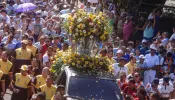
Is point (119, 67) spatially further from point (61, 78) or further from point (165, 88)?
point (61, 78)

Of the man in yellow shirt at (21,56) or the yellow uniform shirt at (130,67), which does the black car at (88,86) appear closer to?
the yellow uniform shirt at (130,67)

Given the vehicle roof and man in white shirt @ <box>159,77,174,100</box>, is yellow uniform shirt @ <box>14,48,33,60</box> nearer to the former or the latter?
the vehicle roof

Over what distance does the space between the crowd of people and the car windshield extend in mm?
393

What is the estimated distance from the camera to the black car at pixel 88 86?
45.8 ft

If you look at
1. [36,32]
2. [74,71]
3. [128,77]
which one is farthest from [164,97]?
[36,32]

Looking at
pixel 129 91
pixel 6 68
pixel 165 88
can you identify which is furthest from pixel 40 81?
pixel 165 88

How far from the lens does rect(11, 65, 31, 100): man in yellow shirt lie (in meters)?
16.3

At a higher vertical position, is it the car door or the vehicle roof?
the vehicle roof

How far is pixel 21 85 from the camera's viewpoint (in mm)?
16375

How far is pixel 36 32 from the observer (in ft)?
74.6

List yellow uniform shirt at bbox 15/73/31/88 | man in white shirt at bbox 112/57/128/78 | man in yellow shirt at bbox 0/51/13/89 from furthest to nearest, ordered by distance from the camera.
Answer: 1. man in white shirt at bbox 112/57/128/78
2. man in yellow shirt at bbox 0/51/13/89
3. yellow uniform shirt at bbox 15/73/31/88

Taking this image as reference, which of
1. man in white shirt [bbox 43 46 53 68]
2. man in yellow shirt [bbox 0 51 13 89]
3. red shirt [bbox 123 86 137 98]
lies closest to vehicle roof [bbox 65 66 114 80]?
red shirt [bbox 123 86 137 98]

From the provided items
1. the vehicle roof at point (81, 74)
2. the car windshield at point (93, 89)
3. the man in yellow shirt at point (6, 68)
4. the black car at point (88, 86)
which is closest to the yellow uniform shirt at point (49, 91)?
the black car at point (88, 86)

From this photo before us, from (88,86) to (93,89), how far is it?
16cm
